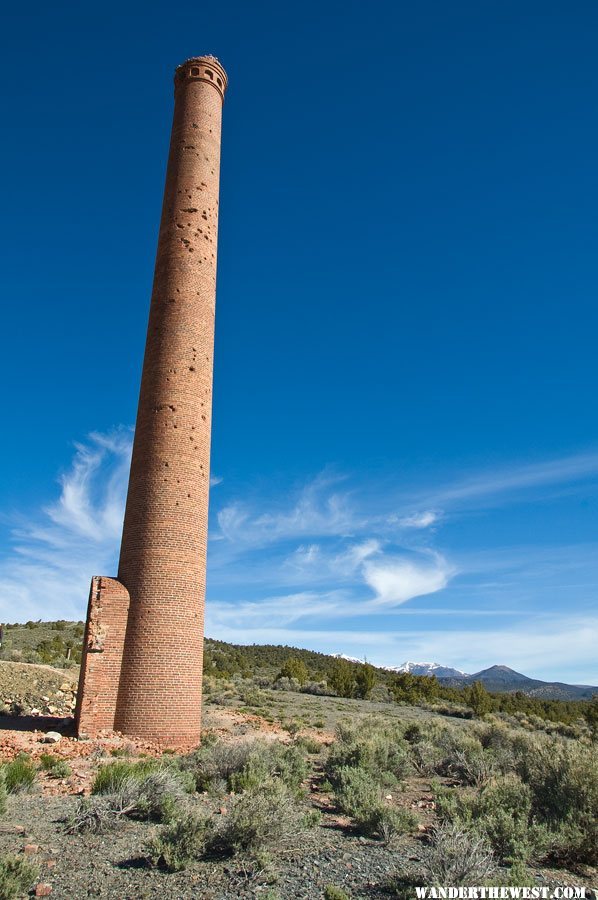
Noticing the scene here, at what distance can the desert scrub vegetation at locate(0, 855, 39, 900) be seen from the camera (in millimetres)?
4898

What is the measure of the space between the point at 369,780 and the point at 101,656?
6598mm

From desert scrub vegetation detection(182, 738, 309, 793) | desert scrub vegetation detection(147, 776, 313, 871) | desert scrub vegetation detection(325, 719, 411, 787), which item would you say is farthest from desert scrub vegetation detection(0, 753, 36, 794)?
desert scrub vegetation detection(325, 719, 411, 787)

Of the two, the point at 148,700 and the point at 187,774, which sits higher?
the point at 148,700

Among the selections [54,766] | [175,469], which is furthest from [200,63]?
[54,766]

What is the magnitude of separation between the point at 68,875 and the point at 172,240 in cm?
1506

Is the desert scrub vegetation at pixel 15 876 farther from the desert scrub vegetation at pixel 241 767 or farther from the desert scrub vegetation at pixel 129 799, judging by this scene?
the desert scrub vegetation at pixel 241 767

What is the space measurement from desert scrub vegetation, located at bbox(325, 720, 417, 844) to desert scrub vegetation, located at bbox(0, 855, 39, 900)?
4032 millimetres

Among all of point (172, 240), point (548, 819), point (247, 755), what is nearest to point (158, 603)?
point (247, 755)

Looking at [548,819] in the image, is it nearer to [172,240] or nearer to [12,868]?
[12,868]

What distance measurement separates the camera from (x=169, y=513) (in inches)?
555

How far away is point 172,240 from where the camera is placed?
1672 centimetres

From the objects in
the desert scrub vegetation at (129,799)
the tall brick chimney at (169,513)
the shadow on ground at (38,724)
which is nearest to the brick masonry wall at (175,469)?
the tall brick chimney at (169,513)

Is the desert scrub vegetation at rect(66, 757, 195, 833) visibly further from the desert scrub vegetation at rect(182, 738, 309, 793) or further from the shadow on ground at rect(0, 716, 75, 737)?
the shadow on ground at rect(0, 716, 75, 737)

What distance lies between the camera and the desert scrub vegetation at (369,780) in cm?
746
